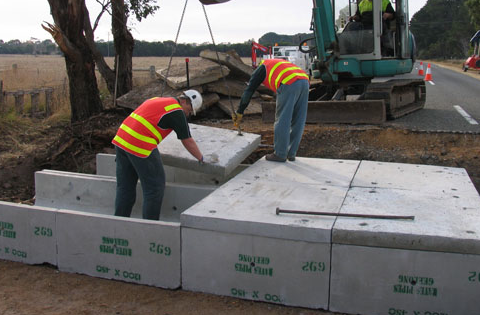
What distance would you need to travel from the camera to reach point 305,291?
4020 mm

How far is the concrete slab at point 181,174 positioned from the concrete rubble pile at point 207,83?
3.81m

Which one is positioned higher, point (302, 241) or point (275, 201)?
point (275, 201)

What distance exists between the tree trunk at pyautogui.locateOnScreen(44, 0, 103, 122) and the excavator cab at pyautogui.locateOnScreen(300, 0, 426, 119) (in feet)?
15.2

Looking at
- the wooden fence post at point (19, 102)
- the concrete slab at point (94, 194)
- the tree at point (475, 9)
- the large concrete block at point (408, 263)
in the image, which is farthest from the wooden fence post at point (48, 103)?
the tree at point (475, 9)

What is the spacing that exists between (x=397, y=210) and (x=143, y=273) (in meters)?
2.32

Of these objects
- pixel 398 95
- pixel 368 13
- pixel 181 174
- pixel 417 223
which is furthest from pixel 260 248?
pixel 398 95

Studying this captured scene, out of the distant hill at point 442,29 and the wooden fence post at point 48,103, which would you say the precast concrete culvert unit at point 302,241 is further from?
the distant hill at point 442,29

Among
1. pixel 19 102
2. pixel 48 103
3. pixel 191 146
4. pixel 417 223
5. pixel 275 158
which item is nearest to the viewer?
pixel 417 223

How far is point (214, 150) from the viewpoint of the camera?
6000 mm

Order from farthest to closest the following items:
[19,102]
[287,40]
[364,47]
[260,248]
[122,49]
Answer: [287,40] < [122,49] < [19,102] < [364,47] < [260,248]

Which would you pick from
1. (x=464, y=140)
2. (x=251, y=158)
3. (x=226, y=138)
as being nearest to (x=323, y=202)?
(x=226, y=138)

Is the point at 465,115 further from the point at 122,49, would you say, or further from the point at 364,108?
the point at 122,49

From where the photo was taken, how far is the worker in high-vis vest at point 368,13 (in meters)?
9.82

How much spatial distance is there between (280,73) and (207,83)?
17.5 feet
